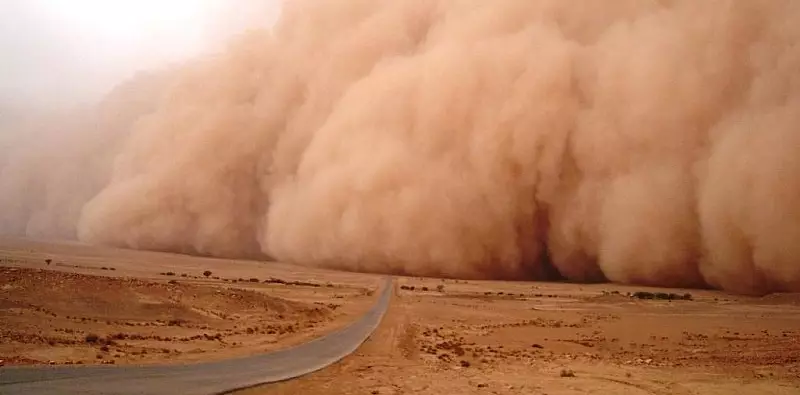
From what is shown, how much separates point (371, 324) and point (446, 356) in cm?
284

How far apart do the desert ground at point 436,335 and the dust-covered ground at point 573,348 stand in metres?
0.03

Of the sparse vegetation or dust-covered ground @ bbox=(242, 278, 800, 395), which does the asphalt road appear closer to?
dust-covered ground @ bbox=(242, 278, 800, 395)

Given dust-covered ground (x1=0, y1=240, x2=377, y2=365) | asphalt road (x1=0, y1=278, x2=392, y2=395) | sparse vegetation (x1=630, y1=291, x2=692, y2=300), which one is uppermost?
sparse vegetation (x1=630, y1=291, x2=692, y2=300)

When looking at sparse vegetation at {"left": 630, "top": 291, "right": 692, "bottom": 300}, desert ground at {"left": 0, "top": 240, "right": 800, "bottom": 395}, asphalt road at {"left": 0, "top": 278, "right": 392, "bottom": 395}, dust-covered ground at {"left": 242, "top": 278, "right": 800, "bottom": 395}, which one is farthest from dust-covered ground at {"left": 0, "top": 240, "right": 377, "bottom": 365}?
sparse vegetation at {"left": 630, "top": 291, "right": 692, "bottom": 300}

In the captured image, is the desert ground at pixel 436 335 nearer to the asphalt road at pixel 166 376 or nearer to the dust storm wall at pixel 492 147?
the asphalt road at pixel 166 376

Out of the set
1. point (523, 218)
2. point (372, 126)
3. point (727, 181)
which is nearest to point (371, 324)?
point (727, 181)

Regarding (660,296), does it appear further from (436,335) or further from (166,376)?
(166,376)

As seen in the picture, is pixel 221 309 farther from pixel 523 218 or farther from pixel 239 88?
pixel 239 88

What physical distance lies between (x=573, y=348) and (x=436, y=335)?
7.14 feet

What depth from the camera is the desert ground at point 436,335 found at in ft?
21.7

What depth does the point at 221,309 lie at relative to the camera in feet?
36.6

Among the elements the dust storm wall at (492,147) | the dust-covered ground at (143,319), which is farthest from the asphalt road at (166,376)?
the dust storm wall at (492,147)

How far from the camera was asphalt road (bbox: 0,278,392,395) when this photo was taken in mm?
4906

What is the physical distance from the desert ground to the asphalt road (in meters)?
0.36
